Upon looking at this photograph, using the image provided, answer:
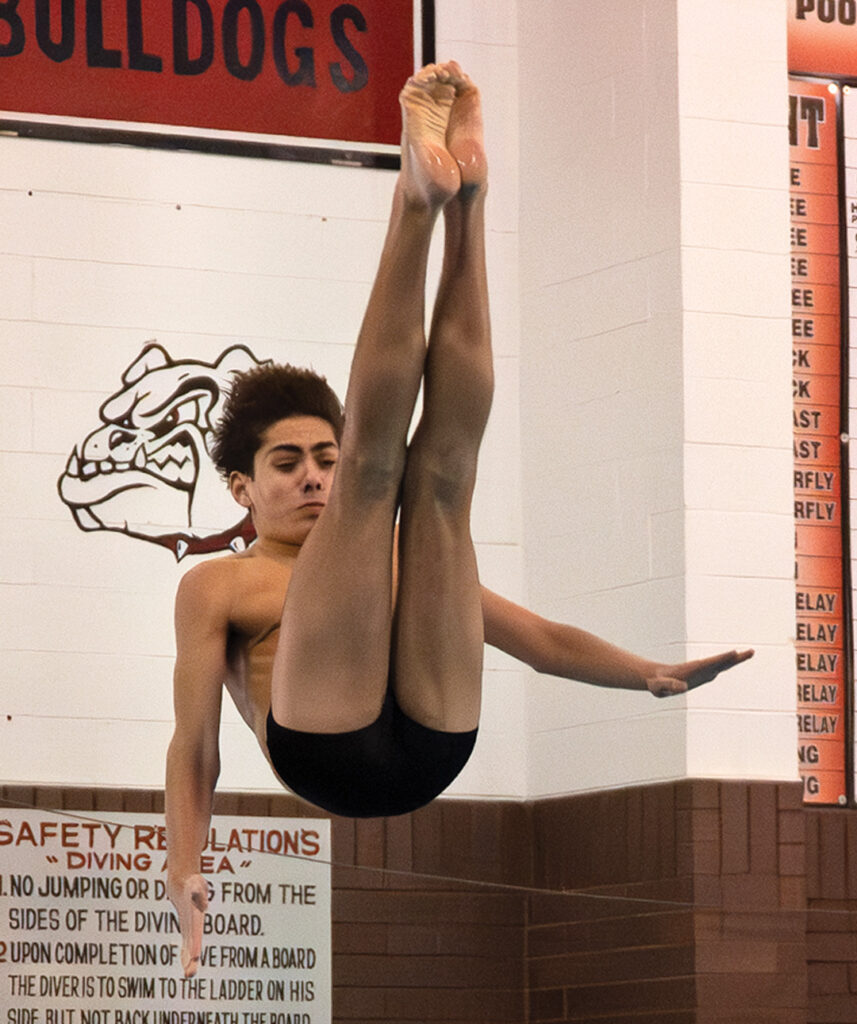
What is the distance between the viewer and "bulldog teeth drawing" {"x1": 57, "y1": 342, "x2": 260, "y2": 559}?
4.47 metres

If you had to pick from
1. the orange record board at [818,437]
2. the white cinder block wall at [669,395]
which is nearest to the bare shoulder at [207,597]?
the white cinder block wall at [669,395]

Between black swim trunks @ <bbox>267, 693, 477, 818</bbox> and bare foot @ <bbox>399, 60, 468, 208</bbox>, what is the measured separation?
788mm

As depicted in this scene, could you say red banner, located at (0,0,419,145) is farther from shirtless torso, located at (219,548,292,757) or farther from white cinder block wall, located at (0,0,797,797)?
shirtless torso, located at (219,548,292,757)

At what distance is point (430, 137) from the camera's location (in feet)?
8.65

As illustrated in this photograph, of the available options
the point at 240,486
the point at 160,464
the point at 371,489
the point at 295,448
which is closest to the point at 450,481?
the point at 371,489

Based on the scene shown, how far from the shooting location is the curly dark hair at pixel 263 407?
3268 mm

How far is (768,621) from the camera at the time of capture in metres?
4.33

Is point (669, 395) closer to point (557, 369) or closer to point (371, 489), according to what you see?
point (557, 369)

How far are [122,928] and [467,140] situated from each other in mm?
1377

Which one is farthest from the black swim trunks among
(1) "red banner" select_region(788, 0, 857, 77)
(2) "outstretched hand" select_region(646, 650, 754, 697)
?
(1) "red banner" select_region(788, 0, 857, 77)

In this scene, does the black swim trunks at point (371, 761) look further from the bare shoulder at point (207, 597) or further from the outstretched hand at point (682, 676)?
the outstretched hand at point (682, 676)

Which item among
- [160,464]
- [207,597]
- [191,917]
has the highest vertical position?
[160,464]

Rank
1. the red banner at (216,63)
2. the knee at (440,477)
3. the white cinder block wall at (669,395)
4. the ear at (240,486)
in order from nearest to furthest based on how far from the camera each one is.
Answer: the knee at (440,477)
the ear at (240,486)
the white cinder block wall at (669,395)
the red banner at (216,63)

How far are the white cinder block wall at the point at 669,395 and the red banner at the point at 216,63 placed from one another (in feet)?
1.80
